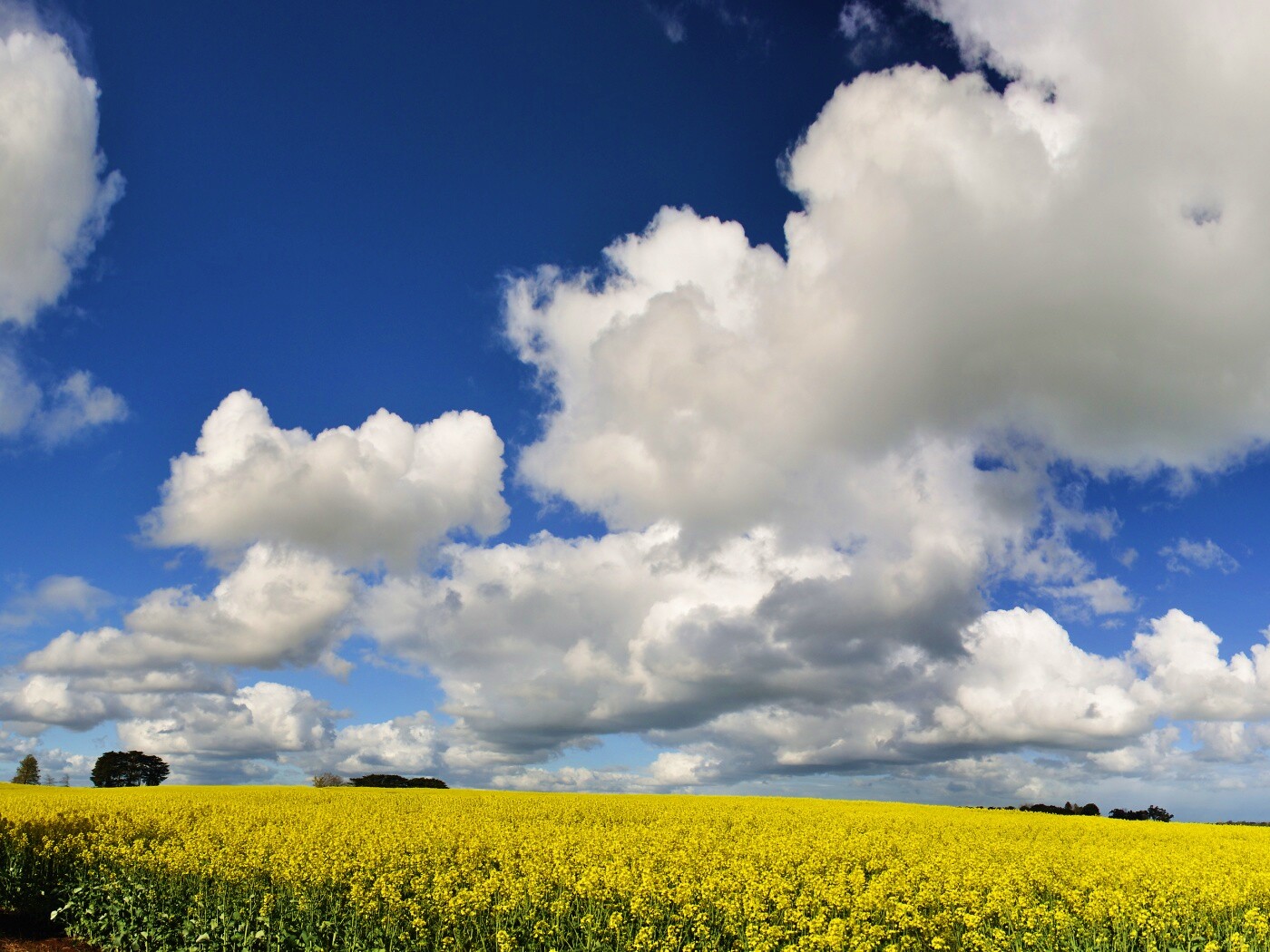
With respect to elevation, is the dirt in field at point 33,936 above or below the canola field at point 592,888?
below

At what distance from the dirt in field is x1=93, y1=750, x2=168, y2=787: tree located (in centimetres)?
9526

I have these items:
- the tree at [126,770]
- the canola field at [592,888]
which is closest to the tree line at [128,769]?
the tree at [126,770]

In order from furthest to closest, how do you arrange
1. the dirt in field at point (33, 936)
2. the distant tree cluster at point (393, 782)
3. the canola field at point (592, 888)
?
the distant tree cluster at point (393, 782), the dirt in field at point (33, 936), the canola field at point (592, 888)

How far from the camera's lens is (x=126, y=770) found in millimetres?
101250

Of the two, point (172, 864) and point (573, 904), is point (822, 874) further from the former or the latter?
point (172, 864)

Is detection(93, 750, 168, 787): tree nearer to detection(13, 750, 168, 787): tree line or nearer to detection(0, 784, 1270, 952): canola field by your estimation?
detection(13, 750, 168, 787): tree line

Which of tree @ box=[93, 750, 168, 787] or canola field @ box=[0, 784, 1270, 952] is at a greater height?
canola field @ box=[0, 784, 1270, 952]

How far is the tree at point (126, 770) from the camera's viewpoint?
100m

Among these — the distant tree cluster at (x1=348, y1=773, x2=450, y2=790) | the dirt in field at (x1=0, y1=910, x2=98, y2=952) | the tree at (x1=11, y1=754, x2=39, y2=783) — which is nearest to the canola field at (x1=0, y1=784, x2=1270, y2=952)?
the dirt in field at (x1=0, y1=910, x2=98, y2=952)

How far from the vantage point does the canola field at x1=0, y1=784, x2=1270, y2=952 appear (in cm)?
1439

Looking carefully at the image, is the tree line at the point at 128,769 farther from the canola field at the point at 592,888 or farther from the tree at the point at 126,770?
the canola field at the point at 592,888

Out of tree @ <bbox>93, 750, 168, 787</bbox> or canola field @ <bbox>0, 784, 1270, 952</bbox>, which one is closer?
canola field @ <bbox>0, 784, 1270, 952</bbox>

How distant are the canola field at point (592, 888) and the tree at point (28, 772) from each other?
11146 centimetres

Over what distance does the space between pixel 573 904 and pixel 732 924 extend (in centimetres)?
377
